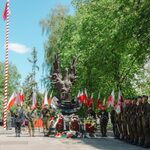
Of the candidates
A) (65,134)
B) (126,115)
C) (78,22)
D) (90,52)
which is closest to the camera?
(126,115)

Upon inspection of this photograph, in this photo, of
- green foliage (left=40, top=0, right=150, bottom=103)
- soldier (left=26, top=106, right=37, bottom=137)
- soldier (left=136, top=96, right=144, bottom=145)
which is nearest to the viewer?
soldier (left=136, top=96, right=144, bottom=145)

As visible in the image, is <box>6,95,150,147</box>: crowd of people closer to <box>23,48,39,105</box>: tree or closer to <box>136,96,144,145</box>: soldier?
<box>136,96,144,145</box>: soldier

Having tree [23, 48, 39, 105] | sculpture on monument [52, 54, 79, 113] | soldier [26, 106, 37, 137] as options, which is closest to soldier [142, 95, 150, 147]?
soldier [26, 106, 37, 137]

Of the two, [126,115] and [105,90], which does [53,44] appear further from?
[126,115]

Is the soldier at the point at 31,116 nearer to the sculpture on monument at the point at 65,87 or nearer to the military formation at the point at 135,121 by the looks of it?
the sculpture on monument at the point at 65,87

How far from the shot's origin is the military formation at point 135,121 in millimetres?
20847

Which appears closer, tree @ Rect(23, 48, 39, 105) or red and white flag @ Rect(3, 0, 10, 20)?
red and white flag @ Rect(3, 0, 10, 20)

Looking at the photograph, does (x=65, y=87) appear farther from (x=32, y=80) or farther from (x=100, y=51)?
(x=32, y=80)

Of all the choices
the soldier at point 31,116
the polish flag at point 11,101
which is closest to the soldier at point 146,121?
the soldier at point 31,116

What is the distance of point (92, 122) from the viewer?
30.2 metres

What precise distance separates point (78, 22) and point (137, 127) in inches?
1123

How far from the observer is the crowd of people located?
22.3 metres

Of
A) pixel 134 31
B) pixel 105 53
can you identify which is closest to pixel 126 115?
pixel 134 31

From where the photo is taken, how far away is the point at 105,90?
46625mm
